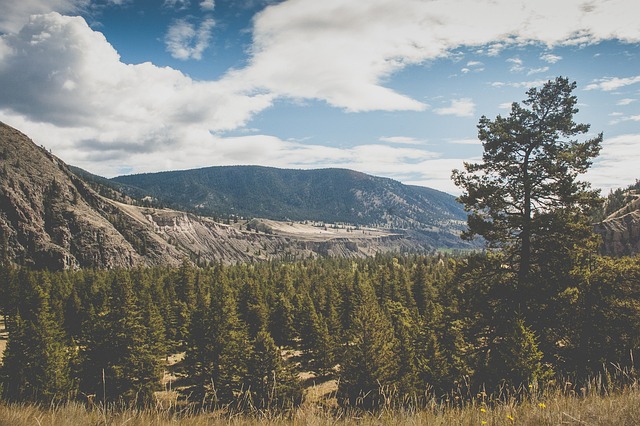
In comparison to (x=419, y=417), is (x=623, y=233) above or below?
above

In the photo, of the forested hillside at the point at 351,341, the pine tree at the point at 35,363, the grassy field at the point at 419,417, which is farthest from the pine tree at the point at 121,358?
the grassy field at the point at 419,417

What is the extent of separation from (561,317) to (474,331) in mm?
3215

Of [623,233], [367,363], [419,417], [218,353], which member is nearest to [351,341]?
[367,363]

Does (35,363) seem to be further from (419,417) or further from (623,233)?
(623,233)

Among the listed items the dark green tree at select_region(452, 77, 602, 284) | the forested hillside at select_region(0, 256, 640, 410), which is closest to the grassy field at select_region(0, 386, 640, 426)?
the forested hillside at select_region(0, 256, 640, 410)

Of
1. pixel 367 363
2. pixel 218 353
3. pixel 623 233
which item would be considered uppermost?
pixel 623 233

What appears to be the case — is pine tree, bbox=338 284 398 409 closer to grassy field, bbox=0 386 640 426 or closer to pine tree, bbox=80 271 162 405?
pine tree, bbox=80 271 162 405

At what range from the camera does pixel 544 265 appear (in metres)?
14.5

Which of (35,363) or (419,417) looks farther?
(35,363)

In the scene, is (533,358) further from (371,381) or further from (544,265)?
(371,381)

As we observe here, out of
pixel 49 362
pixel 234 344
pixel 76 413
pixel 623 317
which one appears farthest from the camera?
pixel 234 344

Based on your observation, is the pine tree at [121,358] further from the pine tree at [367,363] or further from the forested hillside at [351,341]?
the pine tree at [367,363]

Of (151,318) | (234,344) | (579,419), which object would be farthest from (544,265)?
(151,318)

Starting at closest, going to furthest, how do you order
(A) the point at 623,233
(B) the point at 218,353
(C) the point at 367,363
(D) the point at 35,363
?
(C) the point at 367,363 → (D) the point at 35,363 → (B) the point at 218,353 → (A) the point at 623,233
